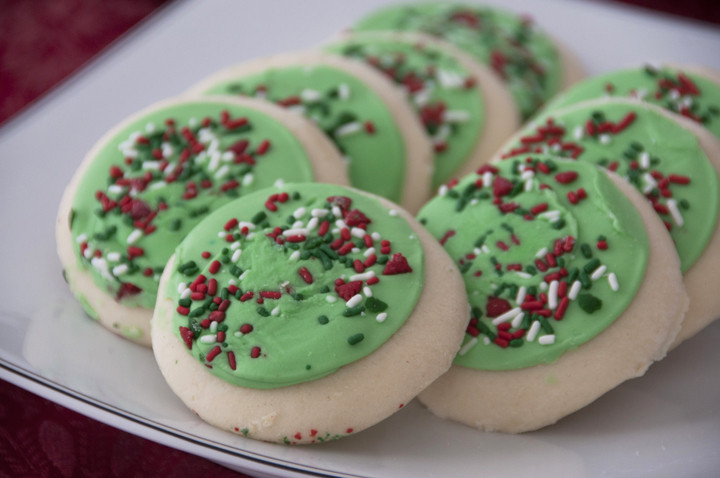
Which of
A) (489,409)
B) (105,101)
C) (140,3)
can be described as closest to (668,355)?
(489,409)

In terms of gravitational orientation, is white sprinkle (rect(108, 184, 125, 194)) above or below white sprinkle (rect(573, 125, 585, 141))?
above

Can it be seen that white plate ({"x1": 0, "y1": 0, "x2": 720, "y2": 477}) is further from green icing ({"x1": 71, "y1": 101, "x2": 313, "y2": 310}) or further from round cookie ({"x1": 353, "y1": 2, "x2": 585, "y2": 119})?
round cookie ({"x1": 353, "y1": 2, "x2": 585, "y2": 119})

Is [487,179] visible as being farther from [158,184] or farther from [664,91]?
[158,184]

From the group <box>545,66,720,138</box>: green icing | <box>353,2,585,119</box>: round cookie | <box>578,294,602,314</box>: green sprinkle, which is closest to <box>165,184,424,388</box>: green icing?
<box>578,294,602,314</box>: green sprinkle

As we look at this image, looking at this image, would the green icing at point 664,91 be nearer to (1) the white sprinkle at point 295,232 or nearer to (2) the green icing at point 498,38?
(2) the green icing at point 498,38

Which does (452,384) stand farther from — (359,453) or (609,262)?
(609,262)
